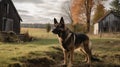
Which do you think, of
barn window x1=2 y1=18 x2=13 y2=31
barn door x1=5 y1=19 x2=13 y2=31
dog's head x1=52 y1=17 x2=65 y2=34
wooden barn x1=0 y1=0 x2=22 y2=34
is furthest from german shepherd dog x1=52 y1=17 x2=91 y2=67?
barn door x1=5 y1=19 x2=13 y2=31

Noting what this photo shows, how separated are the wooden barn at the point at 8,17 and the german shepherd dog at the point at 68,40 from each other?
95.5ft

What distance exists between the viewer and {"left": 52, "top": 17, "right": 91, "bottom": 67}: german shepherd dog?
13.5 metres

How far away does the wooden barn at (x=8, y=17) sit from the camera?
44.0 metres

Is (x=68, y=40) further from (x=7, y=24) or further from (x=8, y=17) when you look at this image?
(x=8, y=17)

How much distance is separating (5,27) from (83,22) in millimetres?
22875

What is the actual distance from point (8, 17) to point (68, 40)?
3267cm

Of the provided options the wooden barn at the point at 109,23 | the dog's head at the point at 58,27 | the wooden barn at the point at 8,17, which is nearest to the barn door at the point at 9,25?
the wooden barn at the point at 8,17

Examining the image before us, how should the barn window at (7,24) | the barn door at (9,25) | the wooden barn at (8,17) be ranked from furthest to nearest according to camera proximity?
the barn door at (9,25) → the barn window at (7,24) → the wooden barn at (8,17)

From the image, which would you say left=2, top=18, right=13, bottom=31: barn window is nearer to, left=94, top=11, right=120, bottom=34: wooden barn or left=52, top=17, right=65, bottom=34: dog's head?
left=94, top=11, right=120, bottom=34: wooden barn

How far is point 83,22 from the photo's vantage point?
6400 centimetres

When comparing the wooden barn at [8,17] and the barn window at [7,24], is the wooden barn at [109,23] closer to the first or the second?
the wooden barn at [8,17]

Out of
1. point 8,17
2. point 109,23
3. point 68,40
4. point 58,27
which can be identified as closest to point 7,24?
point 8,17

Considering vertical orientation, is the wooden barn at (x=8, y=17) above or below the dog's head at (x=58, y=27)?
above

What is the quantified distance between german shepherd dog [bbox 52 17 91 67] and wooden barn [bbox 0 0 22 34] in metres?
29.1
